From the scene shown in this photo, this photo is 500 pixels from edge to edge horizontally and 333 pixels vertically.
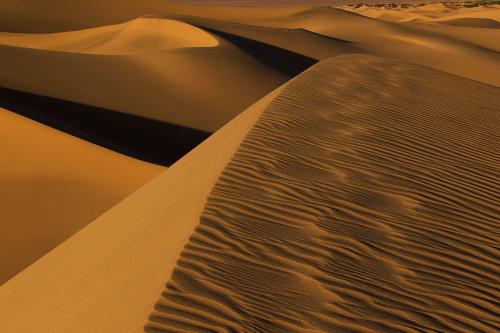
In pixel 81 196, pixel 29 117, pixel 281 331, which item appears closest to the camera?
pixel 281 331

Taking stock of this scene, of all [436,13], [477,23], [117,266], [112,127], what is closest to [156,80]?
[112,127]

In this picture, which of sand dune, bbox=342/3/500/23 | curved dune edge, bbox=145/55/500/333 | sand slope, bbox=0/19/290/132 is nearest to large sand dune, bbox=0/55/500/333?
curved dune edge, bbox=145/55/500/333

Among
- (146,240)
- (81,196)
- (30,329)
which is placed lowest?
(81,196)

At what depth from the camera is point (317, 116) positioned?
8.02 m

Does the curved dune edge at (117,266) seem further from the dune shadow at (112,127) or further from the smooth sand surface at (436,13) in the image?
the smooth sand surface at (436,13)

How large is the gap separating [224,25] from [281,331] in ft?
88.2

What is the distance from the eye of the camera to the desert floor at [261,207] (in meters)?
3.95

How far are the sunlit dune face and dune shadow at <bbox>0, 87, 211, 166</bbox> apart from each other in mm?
8315

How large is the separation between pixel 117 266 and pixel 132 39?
75.1 ft

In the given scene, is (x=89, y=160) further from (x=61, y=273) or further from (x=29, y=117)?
(x=61, y=273)

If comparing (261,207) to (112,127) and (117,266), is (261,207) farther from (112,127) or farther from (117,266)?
(112,127)

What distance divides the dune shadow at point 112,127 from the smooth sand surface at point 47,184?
3.62ft

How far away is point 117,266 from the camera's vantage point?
4773mm

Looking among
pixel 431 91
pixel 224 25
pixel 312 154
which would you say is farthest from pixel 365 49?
pixel 312 154
